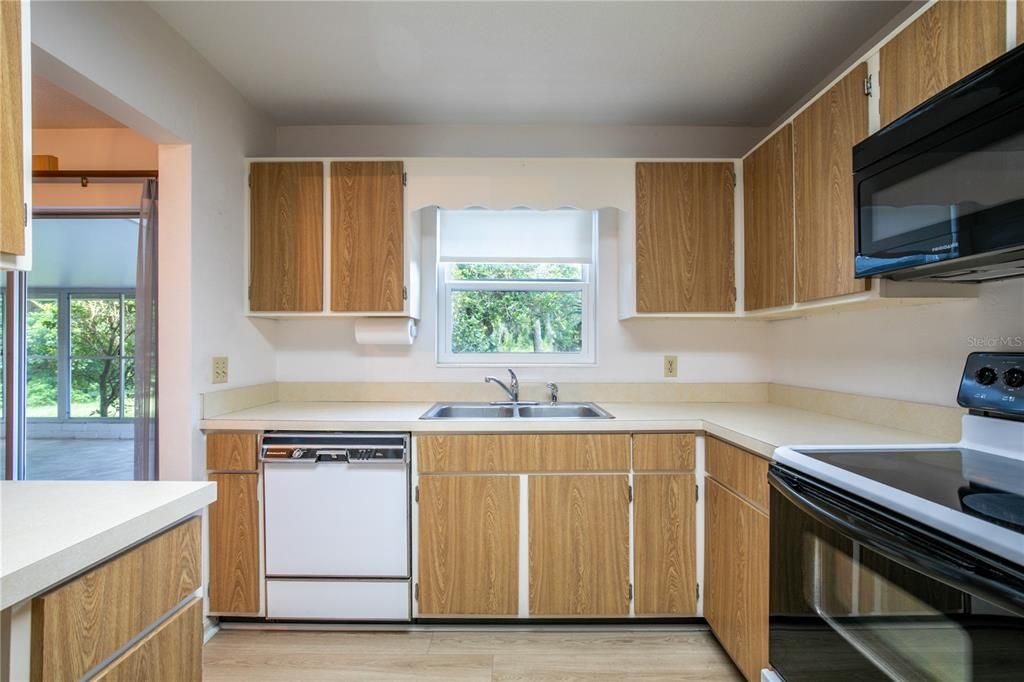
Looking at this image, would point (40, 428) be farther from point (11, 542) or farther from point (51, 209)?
point (11, 542)

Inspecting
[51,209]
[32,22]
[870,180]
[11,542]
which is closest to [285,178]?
[32,22]

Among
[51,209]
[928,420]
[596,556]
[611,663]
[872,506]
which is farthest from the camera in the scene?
[51,209]

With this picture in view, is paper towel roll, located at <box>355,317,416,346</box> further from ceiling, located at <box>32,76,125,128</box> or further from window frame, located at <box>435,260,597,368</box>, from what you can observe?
ceiling, located at <box>32,76,125,128</box>

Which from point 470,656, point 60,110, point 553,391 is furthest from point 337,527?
point 60,110

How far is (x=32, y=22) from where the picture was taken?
1.32 meters

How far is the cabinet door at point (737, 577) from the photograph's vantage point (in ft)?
5.06

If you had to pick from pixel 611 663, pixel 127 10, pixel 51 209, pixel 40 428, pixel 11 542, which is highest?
pixel 127 10

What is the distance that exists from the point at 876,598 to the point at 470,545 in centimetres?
141

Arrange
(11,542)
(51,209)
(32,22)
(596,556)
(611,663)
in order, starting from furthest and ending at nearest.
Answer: (51,209), (596,556), (611,663), (32,22), (11,542)

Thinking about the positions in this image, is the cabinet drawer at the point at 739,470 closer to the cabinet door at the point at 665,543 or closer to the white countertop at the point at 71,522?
the cabinet door at the point at 665,543

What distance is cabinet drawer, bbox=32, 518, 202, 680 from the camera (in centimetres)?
71

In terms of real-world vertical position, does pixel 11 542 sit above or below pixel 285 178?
below

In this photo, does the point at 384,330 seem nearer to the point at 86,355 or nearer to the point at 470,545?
the point at 470,545

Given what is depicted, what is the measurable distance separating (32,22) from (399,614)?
2.26 metres
